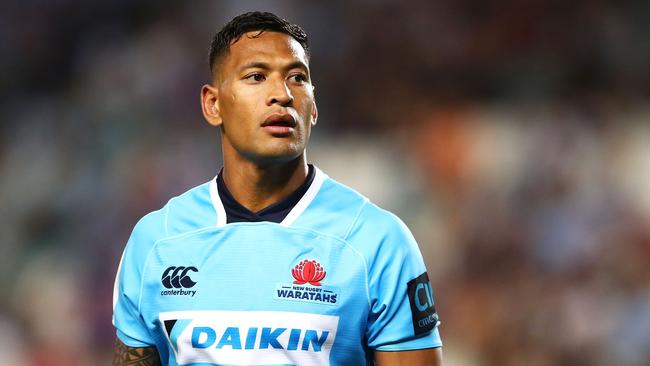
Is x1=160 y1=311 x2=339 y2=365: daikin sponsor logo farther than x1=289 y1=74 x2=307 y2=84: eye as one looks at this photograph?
No

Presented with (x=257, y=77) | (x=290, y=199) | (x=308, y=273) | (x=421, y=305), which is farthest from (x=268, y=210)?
(x=421, y=305)

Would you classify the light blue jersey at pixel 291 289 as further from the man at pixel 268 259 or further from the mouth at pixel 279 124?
the mouth at pixel 279 124

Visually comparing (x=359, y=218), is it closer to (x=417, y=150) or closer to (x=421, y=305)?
(x=421, y=305)

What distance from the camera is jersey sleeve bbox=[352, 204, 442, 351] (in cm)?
272

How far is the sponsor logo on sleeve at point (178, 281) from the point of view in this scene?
9.30 feet

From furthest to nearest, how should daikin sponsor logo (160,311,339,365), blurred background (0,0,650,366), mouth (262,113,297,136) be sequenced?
blurred background (0,0,650,366), mouth (262,113,297,136), daikin sponsor logo (160,311,339,365)

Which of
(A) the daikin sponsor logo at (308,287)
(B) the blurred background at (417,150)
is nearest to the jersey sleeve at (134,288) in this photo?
(A) the daikin sponsor logo at (308,287)

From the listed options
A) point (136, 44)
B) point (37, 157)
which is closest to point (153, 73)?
point (136, 44)

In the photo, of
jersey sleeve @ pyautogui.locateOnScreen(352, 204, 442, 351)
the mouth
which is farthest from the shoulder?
the mouth

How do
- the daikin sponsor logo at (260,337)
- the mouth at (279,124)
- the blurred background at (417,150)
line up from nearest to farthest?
1. the daikin sponsor logo at (260,337)
2. the mouth at (279,124)
3. the blurred background at (417,150)

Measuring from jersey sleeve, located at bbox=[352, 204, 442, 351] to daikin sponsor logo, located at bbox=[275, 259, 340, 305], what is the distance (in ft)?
0.40

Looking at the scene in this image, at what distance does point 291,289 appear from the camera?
108 inches

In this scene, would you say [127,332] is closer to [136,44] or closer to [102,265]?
[102,265]

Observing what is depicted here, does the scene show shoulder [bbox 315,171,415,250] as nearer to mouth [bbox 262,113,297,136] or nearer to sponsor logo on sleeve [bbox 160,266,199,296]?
mouth [bbox 262,113,297,136]
